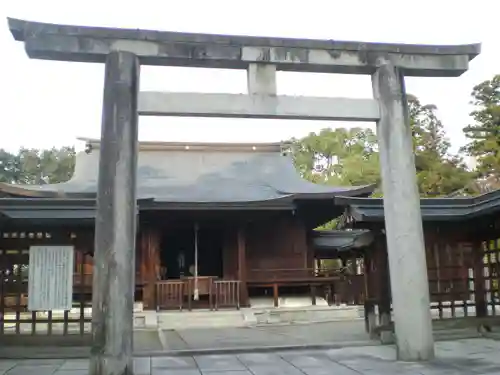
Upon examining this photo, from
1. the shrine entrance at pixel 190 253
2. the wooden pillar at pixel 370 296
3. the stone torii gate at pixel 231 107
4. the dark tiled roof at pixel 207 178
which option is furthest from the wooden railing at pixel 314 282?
the stone torii gate at pixel 231 107

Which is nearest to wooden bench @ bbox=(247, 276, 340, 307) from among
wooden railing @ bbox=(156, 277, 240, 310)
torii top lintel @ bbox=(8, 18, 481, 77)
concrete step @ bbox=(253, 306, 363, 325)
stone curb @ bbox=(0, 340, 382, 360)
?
wooden railing @ bbox=(156, 277, 240, 310)

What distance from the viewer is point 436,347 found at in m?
9.15

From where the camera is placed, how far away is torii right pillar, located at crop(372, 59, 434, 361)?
25.0 feet

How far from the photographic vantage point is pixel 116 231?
7.00 metres

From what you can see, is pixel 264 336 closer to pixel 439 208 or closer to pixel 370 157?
pixel 439 208

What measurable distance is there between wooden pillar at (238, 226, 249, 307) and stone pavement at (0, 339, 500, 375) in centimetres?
850

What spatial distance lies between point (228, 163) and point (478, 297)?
1427cm

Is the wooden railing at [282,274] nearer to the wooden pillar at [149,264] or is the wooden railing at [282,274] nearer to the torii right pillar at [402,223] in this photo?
the wooden pillar at [149,264]

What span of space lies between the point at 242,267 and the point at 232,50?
1110 centimetres

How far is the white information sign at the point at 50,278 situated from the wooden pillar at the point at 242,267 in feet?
30.7

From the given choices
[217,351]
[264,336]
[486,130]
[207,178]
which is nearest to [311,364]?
[217,351]

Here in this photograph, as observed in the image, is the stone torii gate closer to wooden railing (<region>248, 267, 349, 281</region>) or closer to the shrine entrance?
wooden railing (<region>248, 267, 349, 281</region>)

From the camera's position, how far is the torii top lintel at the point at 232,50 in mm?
7371

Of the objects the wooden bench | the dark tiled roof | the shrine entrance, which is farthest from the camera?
the shrine entrance
